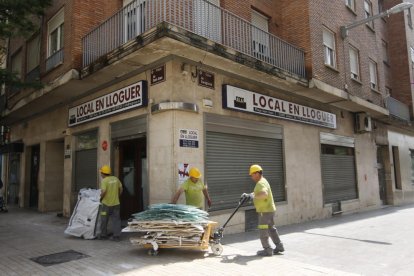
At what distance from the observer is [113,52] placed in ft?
28.0

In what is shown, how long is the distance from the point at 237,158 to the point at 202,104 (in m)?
1.92

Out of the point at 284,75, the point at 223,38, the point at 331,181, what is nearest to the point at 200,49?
the point at 223,38

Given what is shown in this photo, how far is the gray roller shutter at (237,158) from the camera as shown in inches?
348

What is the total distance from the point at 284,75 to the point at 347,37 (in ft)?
19.7

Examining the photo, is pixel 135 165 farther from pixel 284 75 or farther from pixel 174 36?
pixel 284 75

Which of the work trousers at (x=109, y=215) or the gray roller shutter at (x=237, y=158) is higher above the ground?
the gray roller shutter at (x=237, y=158)

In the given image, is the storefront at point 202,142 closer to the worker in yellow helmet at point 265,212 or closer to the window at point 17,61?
the worker in yellow helmet at point 265,212

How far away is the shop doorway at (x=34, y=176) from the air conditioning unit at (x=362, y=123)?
13.7 metres

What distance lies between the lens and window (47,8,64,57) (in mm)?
11922

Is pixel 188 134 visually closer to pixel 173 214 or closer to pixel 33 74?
pixel 173 214

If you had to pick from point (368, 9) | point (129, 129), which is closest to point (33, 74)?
point (129, 129)

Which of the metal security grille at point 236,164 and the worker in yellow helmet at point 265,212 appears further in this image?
the metal security grille at point 236,164

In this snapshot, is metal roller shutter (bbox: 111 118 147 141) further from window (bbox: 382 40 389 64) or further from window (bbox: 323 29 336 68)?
window (bbox: 382 40 389 64)

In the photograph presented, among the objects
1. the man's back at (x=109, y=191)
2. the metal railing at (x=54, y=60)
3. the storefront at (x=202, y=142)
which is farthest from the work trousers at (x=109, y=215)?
the metal railing at (x=54, y=60)
